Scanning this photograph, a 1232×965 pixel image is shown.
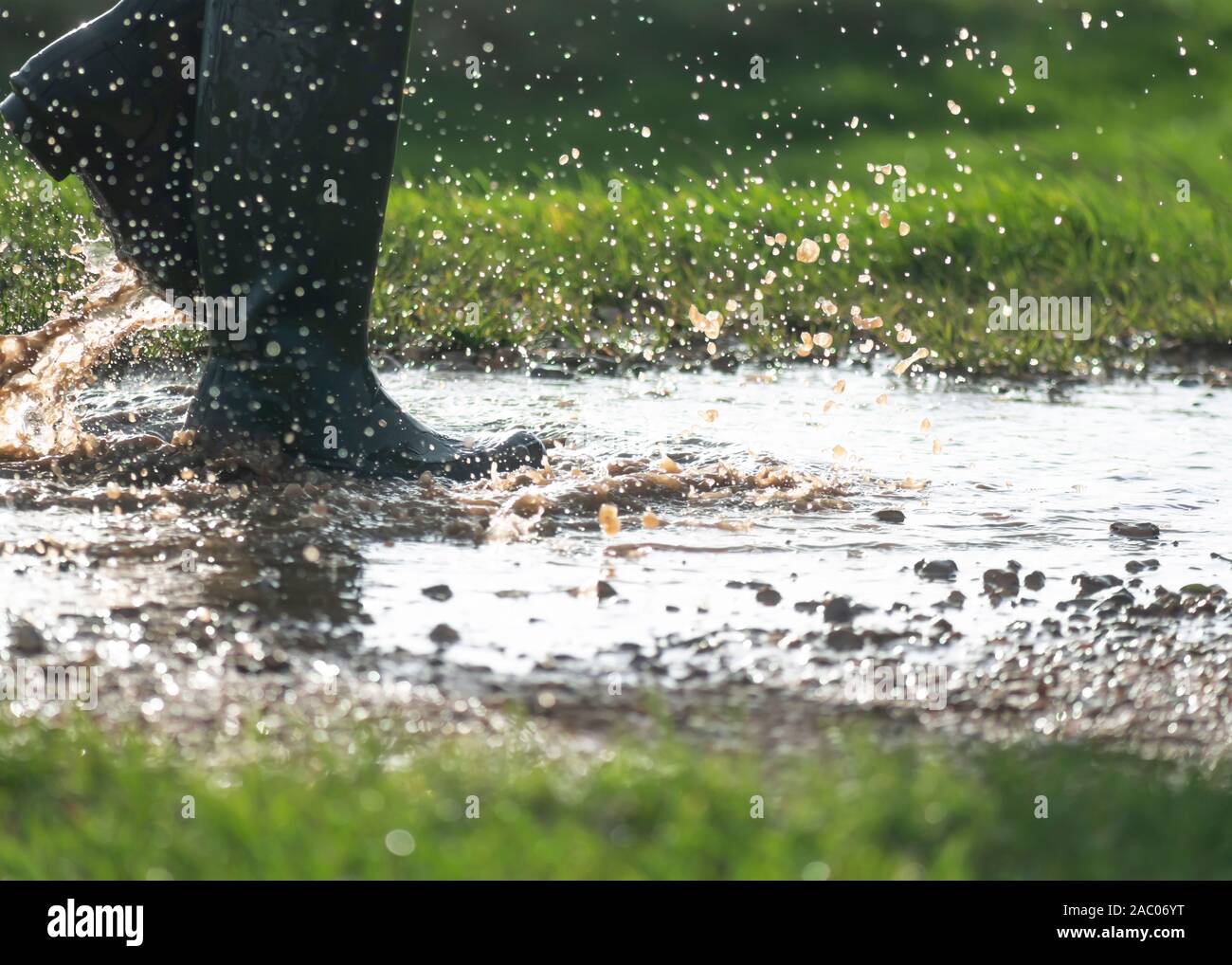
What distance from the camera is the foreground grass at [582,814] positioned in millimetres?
1632

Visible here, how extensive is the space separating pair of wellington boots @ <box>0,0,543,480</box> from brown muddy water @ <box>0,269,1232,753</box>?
0.12m

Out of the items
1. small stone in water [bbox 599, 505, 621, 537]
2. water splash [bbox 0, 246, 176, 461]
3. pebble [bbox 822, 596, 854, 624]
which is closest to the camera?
Answer: pebble [bbox 822, 596, 854, 624]

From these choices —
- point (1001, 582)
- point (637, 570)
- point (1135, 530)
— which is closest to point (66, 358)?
point (637, 570)

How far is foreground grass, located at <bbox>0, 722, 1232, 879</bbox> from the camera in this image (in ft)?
5.35

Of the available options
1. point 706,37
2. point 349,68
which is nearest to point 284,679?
point 349,68

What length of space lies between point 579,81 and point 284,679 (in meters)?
7.99

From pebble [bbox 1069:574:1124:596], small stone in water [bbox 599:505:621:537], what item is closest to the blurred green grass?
small stone in water [bbox 599:505:621:537]

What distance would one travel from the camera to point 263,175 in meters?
3.01

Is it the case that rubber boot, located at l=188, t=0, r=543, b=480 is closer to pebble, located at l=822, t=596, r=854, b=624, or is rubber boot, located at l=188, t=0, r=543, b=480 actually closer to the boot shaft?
the boot shaft

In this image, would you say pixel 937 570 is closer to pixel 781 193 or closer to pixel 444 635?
pixel 444 635

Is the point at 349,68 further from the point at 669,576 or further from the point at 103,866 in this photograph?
the point at 103,866

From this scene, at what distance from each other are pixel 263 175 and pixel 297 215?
0.09 meters

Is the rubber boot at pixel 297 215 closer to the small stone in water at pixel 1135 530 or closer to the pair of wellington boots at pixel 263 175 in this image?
the pair of wellington boots at pixel 263 175

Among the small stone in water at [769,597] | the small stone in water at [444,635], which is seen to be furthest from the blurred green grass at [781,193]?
the small stone in water at [444,635]
